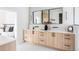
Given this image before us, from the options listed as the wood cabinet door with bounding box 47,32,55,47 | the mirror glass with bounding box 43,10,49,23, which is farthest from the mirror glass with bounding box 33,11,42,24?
the wood cabinet door with bounding box 47,32,55,47

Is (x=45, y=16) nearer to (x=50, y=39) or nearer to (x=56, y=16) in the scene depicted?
(x=56, y=16)

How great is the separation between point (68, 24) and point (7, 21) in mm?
5489

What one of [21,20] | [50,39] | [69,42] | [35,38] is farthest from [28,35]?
[69,42]

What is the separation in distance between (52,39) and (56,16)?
3.83ft

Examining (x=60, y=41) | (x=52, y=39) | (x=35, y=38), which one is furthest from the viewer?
(x=35, y=38)

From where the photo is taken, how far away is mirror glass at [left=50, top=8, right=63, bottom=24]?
16.7ft

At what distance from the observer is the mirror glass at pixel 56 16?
508 centimetres

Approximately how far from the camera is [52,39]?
4.76 m

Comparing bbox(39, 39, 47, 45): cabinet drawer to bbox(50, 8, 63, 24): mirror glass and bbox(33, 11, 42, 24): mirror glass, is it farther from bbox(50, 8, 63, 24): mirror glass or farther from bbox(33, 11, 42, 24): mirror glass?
bbox(33, 11, 42, 24): mirror glass

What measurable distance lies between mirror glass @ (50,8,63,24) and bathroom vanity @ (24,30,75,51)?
73cm

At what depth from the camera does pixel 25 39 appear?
629 cm

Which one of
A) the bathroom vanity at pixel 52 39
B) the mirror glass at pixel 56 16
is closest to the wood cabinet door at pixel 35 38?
the bathroom vanity at pixel 52 39

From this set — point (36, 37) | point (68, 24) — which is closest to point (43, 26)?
point (36, 37)

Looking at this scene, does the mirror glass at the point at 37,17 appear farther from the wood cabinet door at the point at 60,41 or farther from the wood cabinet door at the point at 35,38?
the wood cabinet door at the point at 60,41
